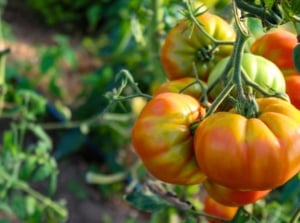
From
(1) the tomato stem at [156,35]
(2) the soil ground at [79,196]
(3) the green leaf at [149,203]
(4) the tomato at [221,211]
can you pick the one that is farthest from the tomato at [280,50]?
(2) the soil ground at [79,196]

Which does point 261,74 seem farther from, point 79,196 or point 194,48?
point 79,196

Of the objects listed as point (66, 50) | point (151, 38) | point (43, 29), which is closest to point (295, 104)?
point (151, 38)

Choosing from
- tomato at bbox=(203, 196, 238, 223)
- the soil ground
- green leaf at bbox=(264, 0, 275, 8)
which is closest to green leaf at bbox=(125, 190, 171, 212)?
tomato at bbox=(203, 196, 238, 223)

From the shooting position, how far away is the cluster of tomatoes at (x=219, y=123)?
862 mm

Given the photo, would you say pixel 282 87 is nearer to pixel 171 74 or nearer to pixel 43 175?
pixel 171 74

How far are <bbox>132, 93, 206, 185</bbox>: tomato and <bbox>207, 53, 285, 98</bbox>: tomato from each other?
58mm

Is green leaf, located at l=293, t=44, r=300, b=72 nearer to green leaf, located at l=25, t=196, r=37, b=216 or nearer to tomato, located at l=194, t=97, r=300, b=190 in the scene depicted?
tomato, located at l=194, t=97, r=300, b=190

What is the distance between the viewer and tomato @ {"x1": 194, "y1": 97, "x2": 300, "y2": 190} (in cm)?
86

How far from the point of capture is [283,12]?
0.84 meters

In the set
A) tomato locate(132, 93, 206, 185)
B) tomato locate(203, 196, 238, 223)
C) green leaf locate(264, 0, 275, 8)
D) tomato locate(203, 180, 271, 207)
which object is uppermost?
green leaf locate(264, 0, 275, 8)

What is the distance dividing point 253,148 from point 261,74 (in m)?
0.11

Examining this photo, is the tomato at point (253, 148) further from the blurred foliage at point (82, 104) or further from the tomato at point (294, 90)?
the blurred foliage at point (82, 104)

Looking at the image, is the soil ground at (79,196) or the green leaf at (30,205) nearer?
the green leaf at (30,205)

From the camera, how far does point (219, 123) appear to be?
0.87 meters
